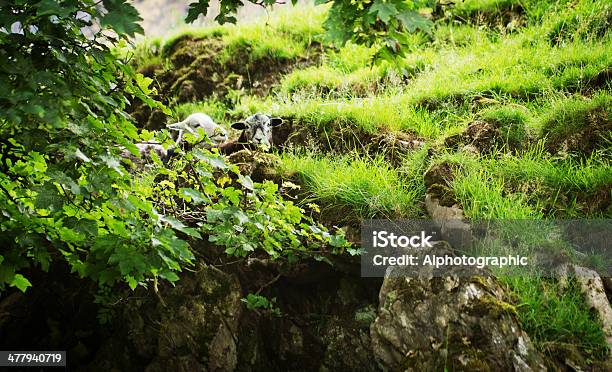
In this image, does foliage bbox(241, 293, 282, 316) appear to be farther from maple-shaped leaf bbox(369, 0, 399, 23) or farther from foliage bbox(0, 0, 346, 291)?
Answer: maple-shaped leaf bbox(369, 0, 399, 23)

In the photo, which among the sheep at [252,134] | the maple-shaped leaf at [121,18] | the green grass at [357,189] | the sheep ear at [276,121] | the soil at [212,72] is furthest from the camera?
the soil at [212,72]

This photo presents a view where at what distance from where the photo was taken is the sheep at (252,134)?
5.65 meters

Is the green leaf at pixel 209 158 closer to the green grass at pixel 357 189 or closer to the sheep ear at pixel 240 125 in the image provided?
the green grass at pixel 357 189

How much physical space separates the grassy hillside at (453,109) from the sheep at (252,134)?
32 cm

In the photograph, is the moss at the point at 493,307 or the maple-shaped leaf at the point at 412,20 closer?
the maple-shaped leaf at the point at 412,20

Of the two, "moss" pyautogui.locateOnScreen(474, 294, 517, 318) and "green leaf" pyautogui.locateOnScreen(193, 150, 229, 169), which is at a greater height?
"green leaf" pyautogui.locateOnScreen(193, 150, 229, 169)

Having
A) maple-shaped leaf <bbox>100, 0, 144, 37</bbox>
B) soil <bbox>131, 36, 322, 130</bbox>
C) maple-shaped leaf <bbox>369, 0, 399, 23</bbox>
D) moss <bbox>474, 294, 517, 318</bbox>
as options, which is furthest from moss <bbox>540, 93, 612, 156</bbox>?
soil <bbox>131, 36, 322, 130</bbox>

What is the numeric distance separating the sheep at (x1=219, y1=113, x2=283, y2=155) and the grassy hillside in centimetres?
32

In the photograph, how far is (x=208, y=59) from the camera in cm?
905

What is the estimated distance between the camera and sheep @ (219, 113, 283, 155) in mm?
5648

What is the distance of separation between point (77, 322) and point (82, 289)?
289mm

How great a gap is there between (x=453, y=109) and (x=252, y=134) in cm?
233

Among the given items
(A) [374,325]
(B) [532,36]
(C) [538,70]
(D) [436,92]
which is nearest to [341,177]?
(A) [374,325]

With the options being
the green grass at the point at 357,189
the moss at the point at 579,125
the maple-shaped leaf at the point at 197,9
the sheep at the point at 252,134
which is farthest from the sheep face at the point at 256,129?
the moss at the point at 579,125
